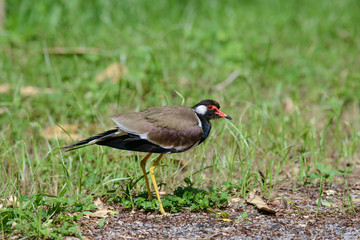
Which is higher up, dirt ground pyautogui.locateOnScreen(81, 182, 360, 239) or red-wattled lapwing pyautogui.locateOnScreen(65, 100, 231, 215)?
red-wattled lapwing pyautogui.locateOnScreen(65, 100, 231, 215)

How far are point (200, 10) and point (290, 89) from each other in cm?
307

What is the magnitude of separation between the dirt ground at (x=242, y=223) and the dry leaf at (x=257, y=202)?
3 cm

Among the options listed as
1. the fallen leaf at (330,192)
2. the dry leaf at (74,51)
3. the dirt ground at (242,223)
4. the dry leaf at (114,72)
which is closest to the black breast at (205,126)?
the dirt ground at (242,223)

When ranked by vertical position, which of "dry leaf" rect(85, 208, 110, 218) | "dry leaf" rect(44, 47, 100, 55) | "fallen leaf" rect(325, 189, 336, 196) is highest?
"dry leaf" rect(44, 47, 100, 55)

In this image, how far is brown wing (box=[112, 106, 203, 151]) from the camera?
3492mm

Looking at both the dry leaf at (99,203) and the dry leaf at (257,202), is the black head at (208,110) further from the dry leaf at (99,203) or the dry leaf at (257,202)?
the dry leaf at (99,203)

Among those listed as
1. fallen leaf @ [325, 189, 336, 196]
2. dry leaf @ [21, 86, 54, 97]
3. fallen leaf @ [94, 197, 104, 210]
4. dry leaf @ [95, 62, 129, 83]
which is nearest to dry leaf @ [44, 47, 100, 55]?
dry leaf @ [95, 62, 129, 83]

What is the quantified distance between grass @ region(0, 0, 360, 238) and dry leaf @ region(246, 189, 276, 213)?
0.12 meters

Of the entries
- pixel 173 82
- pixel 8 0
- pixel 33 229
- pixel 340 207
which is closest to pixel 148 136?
pixel 33 229

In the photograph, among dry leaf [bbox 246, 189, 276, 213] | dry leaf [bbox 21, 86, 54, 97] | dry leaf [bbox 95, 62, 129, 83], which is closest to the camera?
dry leaf [bbox 246, 189, 276, 213]

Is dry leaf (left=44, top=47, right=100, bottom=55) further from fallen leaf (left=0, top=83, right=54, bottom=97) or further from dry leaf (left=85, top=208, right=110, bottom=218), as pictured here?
dry leaf (left=85, top=208, right=110, bottom=218)

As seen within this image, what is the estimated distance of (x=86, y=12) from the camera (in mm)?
7926

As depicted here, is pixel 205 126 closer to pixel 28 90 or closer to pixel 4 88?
pixel 28 90

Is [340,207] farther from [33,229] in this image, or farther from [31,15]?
[31,15]
